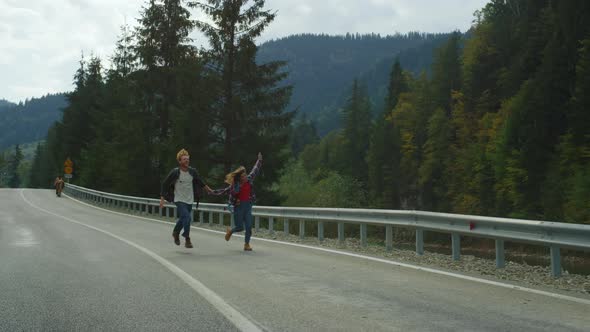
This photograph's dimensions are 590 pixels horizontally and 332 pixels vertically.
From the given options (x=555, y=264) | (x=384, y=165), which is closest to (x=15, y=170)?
(x=384, y=165)

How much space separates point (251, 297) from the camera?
21.3ft

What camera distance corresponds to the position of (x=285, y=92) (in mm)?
31672

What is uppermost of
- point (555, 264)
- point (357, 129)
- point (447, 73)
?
point (447, 73)

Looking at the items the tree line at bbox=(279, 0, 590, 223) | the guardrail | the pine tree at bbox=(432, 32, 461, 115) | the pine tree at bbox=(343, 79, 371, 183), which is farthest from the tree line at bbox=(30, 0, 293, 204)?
the pine tree at bbox=(343, 79, 371, 183)

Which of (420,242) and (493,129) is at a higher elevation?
(493,129)

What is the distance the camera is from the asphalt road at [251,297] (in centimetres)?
522

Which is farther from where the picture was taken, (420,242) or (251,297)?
(420,242)

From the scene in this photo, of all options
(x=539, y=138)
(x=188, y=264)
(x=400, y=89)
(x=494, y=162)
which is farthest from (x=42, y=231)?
(x=400, y=89)

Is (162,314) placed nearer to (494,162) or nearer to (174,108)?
(174,108)

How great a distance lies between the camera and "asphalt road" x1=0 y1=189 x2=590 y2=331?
522 centimetres

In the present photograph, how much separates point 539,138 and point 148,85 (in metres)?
27.7

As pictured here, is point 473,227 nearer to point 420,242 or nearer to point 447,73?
point 420,242

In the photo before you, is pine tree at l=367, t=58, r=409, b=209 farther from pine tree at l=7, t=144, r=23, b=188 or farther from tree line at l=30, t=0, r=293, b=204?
pine tree at l=7, t=144, r=23, b=188

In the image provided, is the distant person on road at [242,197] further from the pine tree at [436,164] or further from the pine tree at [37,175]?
the pine tree at [37,175]
